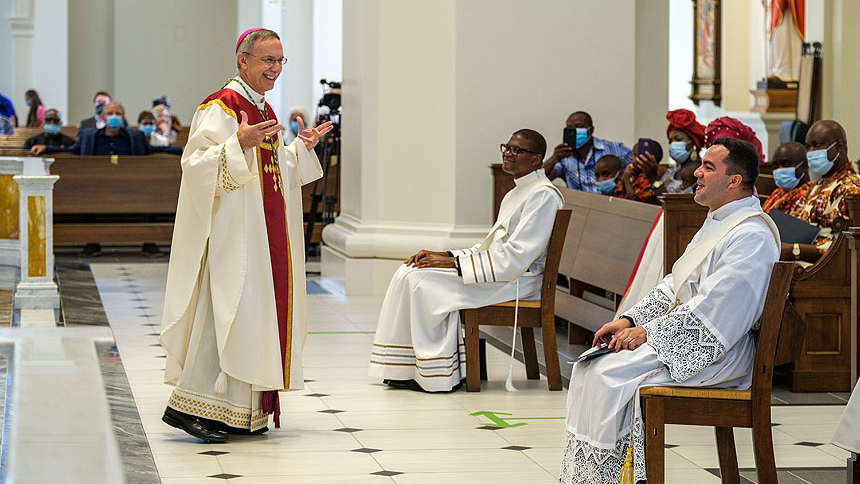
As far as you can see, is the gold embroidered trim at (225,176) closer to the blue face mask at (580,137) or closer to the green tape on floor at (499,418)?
the green tape on floor at (499,418)

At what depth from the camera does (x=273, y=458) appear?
4.80 meters

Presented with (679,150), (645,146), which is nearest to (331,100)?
(645,146)

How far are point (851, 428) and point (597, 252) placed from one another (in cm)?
359

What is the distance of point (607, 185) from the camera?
810 centimetres

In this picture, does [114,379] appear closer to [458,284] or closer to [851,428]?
[458,284]

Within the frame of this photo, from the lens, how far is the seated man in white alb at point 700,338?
377 cm

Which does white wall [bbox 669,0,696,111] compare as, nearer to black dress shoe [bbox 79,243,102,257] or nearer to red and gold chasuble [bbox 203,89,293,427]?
black dress shoe [bbox 79,243,102,257]

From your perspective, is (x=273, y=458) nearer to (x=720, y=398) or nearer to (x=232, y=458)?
(x=232, y=458)

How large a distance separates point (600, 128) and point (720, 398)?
19.1 feet

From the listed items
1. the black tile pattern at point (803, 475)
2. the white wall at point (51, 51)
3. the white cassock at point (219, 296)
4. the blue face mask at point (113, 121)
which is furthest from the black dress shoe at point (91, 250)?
the black tile pattern at point (803, 475)

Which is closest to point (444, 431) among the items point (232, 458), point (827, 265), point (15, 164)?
point (232, 458)

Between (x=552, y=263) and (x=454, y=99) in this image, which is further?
(x=454, y=99)

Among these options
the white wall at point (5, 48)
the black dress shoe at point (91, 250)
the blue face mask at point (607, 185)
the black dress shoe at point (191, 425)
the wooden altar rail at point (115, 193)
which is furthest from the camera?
the white wall at point (5, 48)

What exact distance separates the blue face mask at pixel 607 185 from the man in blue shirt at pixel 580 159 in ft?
1.28
